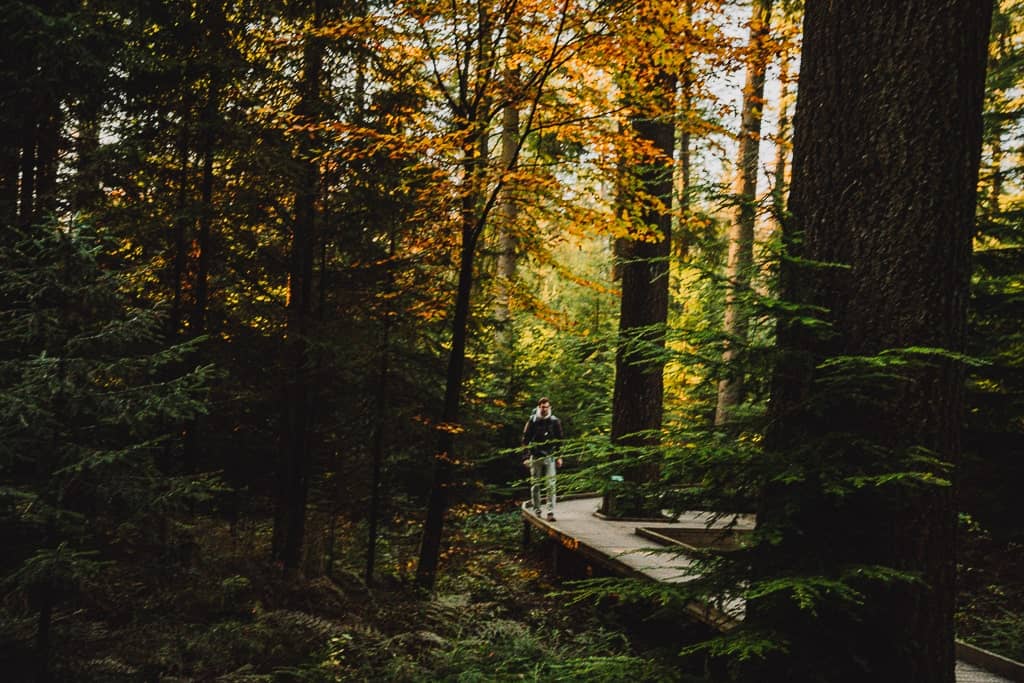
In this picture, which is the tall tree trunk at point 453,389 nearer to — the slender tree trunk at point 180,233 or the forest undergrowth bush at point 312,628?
the forest undergrowth bush at point 312,628

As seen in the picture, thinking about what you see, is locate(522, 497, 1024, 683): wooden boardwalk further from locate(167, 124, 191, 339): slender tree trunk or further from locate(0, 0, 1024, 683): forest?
locate(167, 124, 191, 339): slender tree trunk

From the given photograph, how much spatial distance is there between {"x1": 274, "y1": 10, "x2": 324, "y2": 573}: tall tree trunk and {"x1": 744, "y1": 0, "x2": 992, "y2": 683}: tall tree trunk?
7863 millimetres

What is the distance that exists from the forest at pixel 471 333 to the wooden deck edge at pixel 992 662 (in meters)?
1.14

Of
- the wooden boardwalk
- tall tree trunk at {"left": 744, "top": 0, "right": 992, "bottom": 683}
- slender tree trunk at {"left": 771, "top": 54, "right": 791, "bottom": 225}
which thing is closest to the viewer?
tall tree trunk at {"left": 744, "top": 0, "right": 992, "bottom": 683}

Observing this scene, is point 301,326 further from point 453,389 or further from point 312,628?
point 312,628

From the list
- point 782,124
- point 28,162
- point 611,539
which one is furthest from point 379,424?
point 782,124

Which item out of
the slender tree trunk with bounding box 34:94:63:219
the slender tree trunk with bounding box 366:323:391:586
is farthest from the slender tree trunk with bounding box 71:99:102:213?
the slender tree trunk with bounding box 366:323:391:586

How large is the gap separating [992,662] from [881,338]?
422cm

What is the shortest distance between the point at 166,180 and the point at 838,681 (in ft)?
35.8

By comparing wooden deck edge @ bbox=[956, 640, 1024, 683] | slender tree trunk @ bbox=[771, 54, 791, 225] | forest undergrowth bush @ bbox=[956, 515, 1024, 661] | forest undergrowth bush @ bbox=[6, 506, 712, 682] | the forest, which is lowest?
forest undergrowth bush @ bbox=[6, 506, 712, 682]

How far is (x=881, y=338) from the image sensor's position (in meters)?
2.84

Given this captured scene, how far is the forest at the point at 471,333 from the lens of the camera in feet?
9.02

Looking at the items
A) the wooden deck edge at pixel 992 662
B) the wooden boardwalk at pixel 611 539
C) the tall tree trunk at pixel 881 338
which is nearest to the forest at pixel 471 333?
the tall tree trunk at pixel 881 338

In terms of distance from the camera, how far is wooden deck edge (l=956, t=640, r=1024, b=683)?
4910mm
